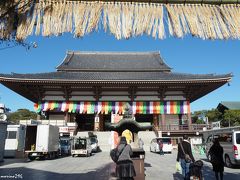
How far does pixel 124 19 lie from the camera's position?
8.73ft

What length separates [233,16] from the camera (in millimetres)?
2619

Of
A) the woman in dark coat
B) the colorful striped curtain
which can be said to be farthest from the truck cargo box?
the woman in dark coat

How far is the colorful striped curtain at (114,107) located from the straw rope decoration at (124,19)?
72.7ft

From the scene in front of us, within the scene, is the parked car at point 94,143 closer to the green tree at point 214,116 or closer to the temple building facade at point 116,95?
the temple building facade at point 116,95

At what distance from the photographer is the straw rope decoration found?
8.59ft

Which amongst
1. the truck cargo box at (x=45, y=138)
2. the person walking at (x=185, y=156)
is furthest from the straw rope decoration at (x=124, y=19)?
the truck cargo box at (x=45, y=138)

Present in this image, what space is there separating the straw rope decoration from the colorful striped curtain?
22152 mm

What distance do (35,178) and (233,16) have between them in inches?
346

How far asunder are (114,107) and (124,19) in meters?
22.6

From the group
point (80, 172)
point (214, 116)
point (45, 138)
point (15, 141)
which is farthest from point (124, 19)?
point (214, 116)

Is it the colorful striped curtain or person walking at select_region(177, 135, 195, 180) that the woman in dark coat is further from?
the colorful striped curtain

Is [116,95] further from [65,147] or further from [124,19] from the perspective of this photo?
[124,19]

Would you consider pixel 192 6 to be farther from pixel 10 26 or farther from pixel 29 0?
pixel 10 26

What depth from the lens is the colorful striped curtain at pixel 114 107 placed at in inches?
973
